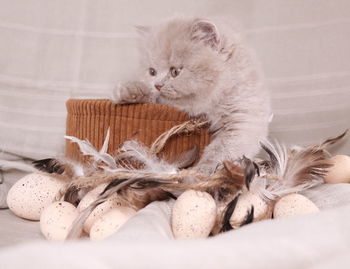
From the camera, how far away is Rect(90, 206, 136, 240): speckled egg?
744 mm

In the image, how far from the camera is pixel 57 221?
0.80 metres

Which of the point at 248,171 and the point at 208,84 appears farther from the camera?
the point at 208,84

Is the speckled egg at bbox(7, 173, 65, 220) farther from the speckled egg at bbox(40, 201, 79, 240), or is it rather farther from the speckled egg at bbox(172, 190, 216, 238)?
the speckled egg at bbox(172, 190, 216, 238)

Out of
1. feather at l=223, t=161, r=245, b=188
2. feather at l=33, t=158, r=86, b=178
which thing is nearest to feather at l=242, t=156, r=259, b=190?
feather at l=223, t=161, r=245, b=188

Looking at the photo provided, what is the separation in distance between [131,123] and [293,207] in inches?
16.1

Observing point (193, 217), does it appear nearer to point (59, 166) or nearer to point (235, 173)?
point (235, 173)

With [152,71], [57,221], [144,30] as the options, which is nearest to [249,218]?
[57,221]

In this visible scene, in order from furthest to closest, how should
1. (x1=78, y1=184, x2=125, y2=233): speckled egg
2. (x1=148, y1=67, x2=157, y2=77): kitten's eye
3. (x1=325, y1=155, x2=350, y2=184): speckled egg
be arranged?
(x1=148, y1=67, x2=157, y2=77): kitten's eye < (x1=325, y1=155, x2=350, y2=184): speckled egg < (x1=78, y1=184, x2=125, y2=233): speckled egg

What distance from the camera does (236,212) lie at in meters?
0.80

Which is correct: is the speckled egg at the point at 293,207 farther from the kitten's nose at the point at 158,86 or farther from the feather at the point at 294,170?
the kitten's nose at the point at 158,86

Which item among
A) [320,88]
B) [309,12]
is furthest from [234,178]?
[309,12]

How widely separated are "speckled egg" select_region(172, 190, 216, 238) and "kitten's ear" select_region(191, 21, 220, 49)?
490mm

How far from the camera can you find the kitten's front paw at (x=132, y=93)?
3.34 feet

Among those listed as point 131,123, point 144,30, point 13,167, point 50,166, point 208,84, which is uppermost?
point 144,30
